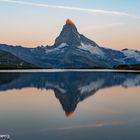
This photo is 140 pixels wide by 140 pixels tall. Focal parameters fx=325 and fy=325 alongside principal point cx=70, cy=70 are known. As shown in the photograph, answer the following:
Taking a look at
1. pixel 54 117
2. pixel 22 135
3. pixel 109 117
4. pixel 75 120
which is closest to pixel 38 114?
pixel 54 117

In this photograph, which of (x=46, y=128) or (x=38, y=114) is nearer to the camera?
(x=46, y=128)

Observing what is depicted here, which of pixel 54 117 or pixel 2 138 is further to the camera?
pixel 54 117

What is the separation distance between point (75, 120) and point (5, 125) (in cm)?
740

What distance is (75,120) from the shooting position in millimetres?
32938

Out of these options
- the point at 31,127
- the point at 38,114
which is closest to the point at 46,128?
the point at 31,127

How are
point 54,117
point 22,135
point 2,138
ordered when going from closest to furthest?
1. point 2,138
2. point 22,135
3. point 54,117

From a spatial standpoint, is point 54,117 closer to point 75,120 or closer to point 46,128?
point 75,120

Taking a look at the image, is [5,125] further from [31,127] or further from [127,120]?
[127,120]

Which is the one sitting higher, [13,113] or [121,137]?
[13,113]

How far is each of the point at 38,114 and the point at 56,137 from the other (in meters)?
12.8

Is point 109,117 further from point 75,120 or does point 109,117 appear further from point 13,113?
point 13,113

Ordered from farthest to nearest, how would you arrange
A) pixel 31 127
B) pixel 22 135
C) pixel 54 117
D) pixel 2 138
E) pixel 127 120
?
pixel 54 117 → pixel 127 120 → pixel 31 127 → pixel 22 135 → pixel 2 138

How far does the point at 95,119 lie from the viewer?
33594 millimetres

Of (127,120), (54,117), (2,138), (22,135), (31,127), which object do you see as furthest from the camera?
(54,117)
